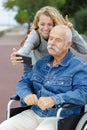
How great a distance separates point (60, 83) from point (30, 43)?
733 millimetres

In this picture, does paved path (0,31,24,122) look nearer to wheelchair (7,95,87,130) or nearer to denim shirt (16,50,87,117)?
denim shirt (16,50,87,117)

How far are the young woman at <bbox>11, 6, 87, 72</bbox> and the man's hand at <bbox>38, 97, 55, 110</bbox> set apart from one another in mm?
568

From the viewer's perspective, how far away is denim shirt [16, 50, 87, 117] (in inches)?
146

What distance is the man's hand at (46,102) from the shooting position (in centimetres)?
365

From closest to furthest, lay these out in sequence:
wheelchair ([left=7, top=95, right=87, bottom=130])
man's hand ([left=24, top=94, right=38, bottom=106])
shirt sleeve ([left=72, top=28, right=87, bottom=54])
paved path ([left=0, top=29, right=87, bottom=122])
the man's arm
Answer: wheelchair ([left=7, top=95, right=87, bottom=130]) → the man's arm → man's hand ([left=24, top=94, right=38, bottom=106]) → shirt sleeve ([left=72, top=28, right=87, bottom=54]) → paved path ([left=0, top=29, right=87, bottom=122])

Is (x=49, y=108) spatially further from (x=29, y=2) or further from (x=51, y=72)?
(x=29, y=2)

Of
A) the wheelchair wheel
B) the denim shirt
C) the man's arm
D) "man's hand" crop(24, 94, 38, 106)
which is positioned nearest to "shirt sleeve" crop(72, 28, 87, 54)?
the denim shirt

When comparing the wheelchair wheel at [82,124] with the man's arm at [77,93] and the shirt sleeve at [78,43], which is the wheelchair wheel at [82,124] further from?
the shirt sleeve at [78,43]

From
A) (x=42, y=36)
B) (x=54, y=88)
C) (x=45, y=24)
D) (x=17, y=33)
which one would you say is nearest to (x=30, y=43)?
(x=42, y=36)

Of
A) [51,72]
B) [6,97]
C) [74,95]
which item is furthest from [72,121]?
[6,97]

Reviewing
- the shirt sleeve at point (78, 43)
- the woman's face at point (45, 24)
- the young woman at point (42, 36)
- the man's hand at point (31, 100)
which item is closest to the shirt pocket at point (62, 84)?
the man's hand at point (31, 100)

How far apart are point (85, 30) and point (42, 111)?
30.2m

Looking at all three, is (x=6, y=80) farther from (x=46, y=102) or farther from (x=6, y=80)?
(x=46, y=102)

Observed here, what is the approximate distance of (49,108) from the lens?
382 centimetres
